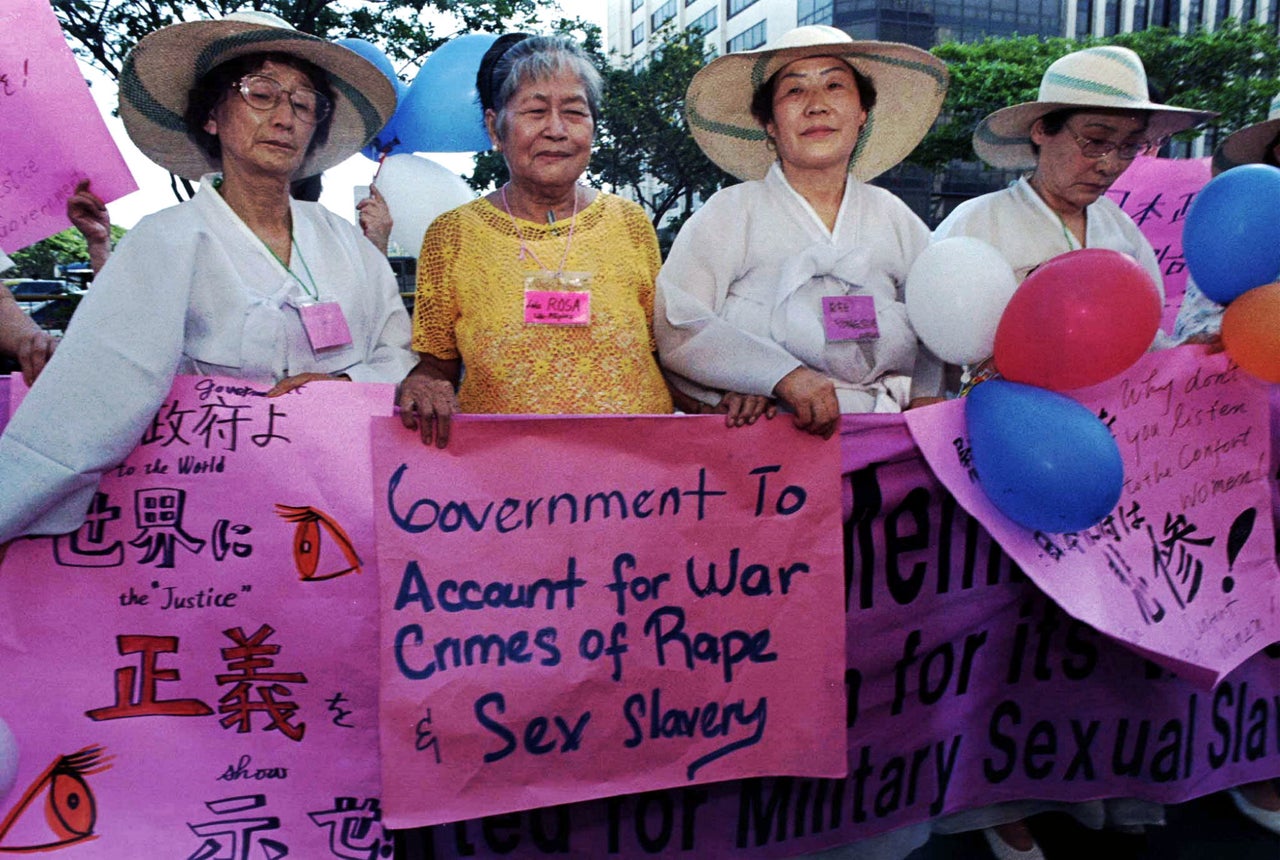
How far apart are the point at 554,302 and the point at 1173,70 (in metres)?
24.9

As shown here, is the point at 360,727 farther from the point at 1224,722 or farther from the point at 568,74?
the point at 1224,722

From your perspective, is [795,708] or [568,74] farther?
[568,74]

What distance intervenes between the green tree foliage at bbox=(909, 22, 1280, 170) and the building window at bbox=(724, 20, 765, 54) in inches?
Result: 600

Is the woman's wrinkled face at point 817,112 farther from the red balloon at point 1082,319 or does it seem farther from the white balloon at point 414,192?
the white balloon at point 414,192

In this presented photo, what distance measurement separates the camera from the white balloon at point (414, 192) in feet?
13.8

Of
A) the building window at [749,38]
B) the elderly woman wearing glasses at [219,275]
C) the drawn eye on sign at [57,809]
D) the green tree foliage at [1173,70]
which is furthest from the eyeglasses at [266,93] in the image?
the building window at [749,38]

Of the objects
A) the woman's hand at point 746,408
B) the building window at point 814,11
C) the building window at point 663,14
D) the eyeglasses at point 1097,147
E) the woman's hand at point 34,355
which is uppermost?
the building window at point 663,14

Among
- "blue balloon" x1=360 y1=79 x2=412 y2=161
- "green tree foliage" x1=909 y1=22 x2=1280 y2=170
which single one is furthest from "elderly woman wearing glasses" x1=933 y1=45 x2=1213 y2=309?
"green tree foliage" x1=909 y1=22 x2=1280 y2=170

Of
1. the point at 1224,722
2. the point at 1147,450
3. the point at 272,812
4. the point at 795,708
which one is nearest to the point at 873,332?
the point at 1147,450

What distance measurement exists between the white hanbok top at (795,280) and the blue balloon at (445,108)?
7.46 feet

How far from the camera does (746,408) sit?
195 cm

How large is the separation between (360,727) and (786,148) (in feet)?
5.41

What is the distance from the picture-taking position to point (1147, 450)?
2.20 metres

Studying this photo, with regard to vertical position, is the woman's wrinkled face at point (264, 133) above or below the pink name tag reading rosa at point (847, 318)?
above
